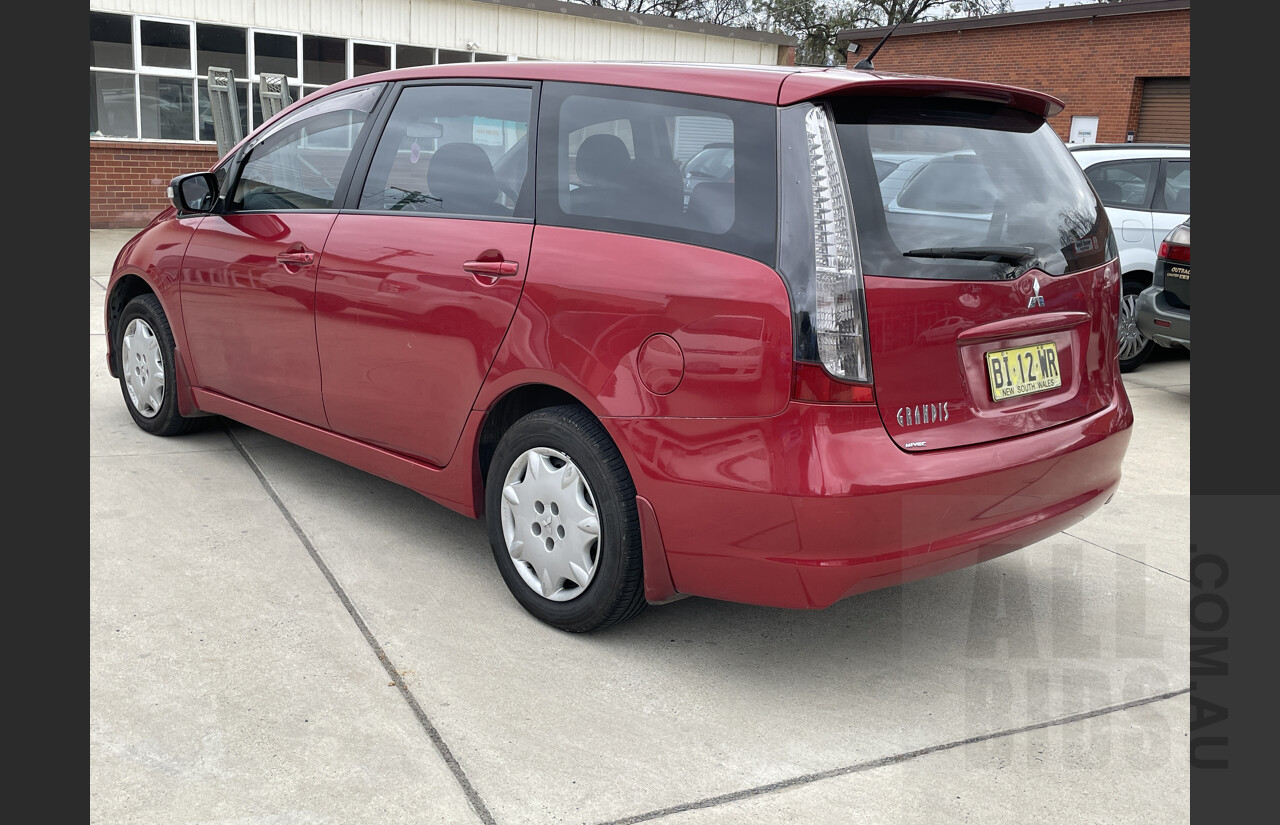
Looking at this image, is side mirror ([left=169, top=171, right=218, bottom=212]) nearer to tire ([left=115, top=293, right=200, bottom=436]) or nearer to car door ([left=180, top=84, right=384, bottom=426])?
car door ([left=180, top=84, right=384, bottom=426])

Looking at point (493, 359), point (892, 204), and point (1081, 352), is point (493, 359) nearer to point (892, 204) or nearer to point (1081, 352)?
point (892, 204)

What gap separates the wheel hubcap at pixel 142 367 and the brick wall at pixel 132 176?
11094mm

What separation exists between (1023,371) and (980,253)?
371 mm

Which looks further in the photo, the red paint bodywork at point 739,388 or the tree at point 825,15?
the tree at point 825,15

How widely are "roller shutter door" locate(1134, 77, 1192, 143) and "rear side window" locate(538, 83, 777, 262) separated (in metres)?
20.3

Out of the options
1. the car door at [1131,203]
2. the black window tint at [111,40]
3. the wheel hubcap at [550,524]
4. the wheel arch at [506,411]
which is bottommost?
the wheel hubcap at [550,524]

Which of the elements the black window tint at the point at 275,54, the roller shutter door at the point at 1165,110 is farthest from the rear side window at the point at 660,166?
the roller shutter door at the point at 1165,110

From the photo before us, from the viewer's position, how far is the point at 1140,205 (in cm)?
843

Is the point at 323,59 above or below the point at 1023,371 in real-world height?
above

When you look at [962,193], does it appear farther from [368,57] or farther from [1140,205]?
[368,57]

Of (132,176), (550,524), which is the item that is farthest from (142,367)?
(132,176)

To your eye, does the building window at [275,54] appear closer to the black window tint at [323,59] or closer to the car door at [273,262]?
the black window tint at [323,59]

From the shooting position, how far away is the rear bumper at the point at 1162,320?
710cm

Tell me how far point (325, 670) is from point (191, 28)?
14.7m
